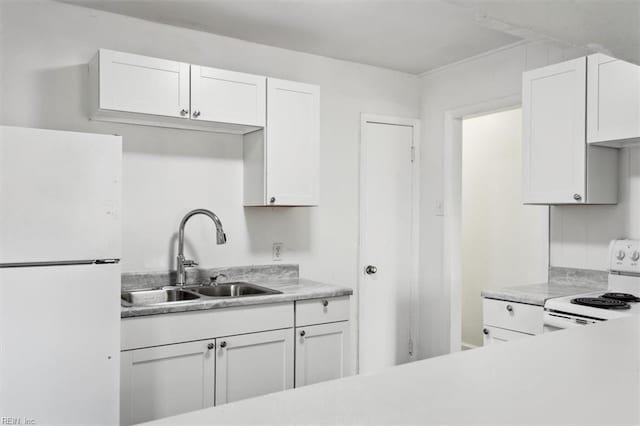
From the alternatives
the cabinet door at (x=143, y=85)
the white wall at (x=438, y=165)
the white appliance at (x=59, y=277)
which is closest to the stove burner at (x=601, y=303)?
the white wall at (x=438, y=165)

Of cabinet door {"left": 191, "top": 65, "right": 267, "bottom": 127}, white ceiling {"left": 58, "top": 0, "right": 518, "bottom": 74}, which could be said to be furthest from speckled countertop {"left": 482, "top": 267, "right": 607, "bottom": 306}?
cabinet door {"left": 191, "top": 65, "right": 267, "bottom": 127}

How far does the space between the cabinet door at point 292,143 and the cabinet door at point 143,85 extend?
21.4 inches

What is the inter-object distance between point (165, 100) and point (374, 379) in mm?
2349

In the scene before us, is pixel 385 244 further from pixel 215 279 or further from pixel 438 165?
pixel 215 279

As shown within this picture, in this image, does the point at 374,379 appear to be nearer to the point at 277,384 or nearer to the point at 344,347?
the point at 277,384

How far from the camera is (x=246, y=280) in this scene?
3.30 meters

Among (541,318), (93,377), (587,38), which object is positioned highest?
(587,38)

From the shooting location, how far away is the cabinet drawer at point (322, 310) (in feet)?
9.38

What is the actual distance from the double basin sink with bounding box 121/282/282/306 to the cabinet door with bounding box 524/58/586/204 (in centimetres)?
162

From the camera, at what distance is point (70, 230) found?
2.12m

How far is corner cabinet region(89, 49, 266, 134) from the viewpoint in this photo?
2.64 metres

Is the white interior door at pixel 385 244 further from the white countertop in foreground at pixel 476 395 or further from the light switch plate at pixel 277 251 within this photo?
the white countertop in foreground at pixel 476 395

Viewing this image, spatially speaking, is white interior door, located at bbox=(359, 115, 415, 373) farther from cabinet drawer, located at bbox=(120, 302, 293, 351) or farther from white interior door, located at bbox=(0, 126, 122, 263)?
white interior door, located at bbox=(0, 126, 122, 263)

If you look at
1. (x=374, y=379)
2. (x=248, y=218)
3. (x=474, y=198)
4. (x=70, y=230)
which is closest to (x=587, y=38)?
(x=374, y=379)
